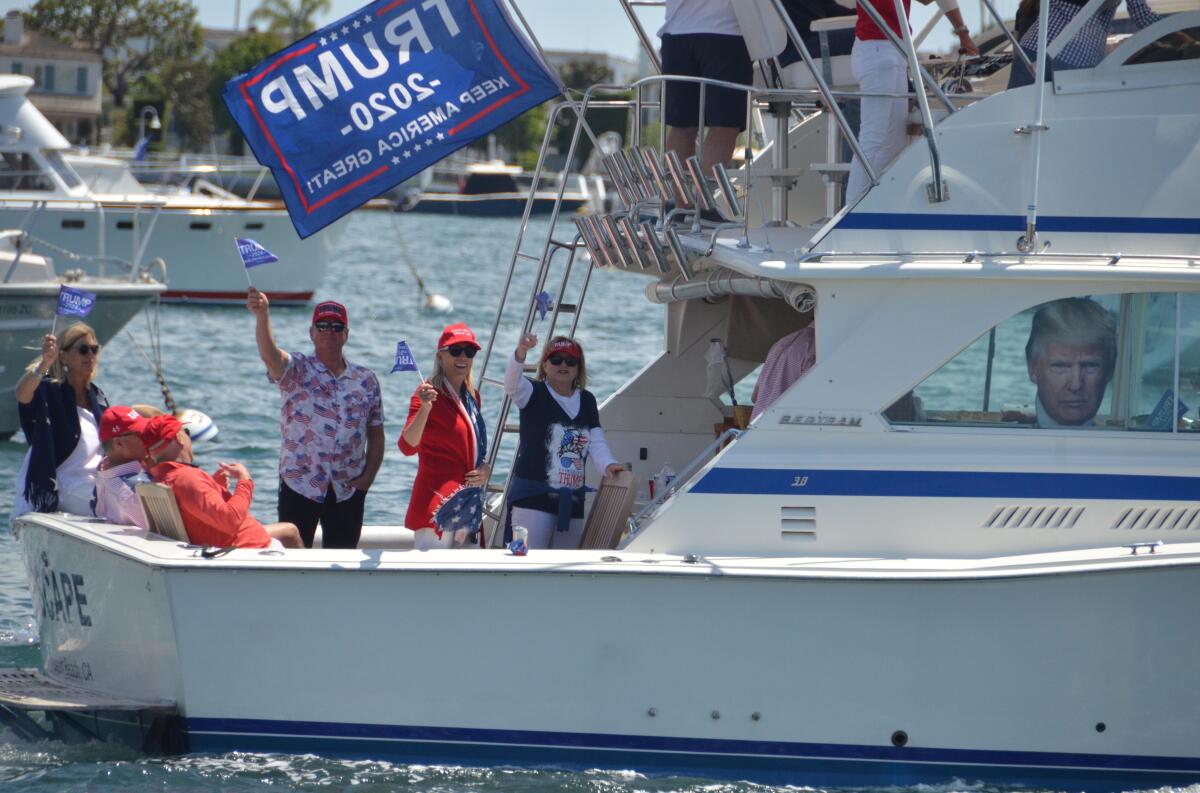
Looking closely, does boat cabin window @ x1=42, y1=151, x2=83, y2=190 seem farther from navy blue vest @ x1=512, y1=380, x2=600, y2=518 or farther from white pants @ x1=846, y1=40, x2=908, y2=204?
white pants @ x1=846, y1=40, x2=908, y2=204

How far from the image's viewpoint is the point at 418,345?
27.1 meters

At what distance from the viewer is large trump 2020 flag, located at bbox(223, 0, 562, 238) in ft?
24.3

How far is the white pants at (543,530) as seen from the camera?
22.8 feet

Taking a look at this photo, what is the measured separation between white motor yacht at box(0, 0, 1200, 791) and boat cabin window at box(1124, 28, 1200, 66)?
0.01m

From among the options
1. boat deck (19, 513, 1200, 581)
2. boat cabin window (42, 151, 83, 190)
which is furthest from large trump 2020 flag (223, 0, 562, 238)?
boat cabin window (42, 151, 83, 190)

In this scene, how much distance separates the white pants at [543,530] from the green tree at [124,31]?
93577 mm

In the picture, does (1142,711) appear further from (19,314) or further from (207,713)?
(19,314)

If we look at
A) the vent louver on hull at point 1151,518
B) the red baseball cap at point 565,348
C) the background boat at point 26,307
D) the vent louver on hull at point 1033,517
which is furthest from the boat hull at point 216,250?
the vent louver on hull at point 1151,518

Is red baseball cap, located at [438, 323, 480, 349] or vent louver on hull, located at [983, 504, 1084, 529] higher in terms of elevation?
red baseball cap, located at [438, 323, 480, 349]

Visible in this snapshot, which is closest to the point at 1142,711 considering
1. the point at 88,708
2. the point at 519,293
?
the point at 88,708

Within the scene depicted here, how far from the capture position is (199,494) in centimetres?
661

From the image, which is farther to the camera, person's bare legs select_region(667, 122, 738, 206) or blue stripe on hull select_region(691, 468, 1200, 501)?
person's bare legs select_region(667, 122, 738, 206)

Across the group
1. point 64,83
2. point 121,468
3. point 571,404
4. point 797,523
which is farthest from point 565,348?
point 64,83

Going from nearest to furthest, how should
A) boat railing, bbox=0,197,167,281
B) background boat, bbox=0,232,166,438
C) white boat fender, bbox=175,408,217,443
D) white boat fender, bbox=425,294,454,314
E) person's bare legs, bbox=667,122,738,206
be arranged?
person's bare legs, bbox=667,122,738,206
white boat fender, bbox=175,408,217,443
background boat, bbox=0,232,166,438
boat railing, bbox=0,197,167,281
white boat fender, bbox=425,294,454,314
